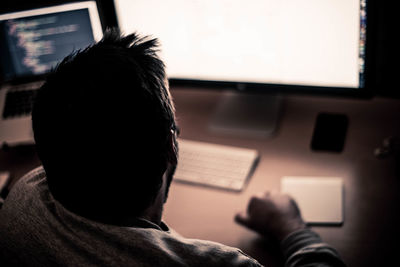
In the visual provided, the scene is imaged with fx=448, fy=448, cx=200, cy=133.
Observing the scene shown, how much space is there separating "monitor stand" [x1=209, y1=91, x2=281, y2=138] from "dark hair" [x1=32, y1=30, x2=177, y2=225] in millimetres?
562

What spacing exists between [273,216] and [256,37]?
1.35ft

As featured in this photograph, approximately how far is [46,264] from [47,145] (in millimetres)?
154

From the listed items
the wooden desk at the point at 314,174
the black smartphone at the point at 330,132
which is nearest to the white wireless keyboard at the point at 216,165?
the wooden desk at the point at 314,174

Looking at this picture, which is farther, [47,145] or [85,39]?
[85,39]

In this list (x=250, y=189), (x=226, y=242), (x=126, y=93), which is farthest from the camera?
(x=250, y=189)

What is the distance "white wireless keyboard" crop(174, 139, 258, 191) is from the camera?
3.35ft

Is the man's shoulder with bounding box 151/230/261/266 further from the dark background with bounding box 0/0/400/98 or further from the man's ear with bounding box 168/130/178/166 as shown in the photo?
the dark background with bounding box 0/0/400/98

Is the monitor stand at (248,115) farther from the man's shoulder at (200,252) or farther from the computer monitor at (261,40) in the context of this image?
the man's shoulder at (200,252)

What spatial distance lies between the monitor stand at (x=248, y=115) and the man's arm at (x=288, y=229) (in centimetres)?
23

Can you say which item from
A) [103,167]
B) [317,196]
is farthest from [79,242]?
[317,196]

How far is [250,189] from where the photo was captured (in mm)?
1012

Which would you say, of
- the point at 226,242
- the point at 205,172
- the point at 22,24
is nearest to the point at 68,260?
the point at 226,242

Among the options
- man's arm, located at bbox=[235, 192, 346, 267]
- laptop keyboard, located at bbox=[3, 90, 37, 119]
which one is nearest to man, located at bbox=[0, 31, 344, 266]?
man's arm, located at bbox=[235, 192, 346, 267]

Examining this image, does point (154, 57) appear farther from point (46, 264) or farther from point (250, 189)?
point (250, 189)
